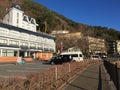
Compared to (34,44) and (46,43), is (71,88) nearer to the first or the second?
(34,44)

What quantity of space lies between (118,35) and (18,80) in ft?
533

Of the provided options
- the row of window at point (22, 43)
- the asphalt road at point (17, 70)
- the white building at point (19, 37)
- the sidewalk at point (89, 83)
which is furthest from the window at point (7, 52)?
the sidewalk at point (89, 83)

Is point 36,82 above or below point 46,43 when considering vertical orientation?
below

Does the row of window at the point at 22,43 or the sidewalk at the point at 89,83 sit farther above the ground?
the row of window at the point at 22,43

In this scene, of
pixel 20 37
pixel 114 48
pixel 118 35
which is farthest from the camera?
pixel 118 35

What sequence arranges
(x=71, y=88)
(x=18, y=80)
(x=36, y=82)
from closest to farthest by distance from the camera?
(x=18, y=80) < (x=36, y=82) < (x=71, y=88)

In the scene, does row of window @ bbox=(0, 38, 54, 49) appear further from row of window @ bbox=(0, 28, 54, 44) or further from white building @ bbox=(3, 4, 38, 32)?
white building @ bbox=(3, 4, 38, 32)

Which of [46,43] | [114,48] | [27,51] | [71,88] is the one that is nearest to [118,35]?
[114,48]

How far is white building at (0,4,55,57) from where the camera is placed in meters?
61.0

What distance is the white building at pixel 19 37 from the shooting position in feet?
200

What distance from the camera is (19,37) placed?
68000 millimetres

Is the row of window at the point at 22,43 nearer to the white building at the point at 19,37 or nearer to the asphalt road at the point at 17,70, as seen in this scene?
the white building at the point at 19,37

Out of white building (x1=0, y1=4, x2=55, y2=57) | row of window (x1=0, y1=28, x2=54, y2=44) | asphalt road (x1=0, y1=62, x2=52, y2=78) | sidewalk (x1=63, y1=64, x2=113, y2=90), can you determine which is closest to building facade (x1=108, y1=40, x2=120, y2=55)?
white building (x1=0, y1=4, x2=55, y2=57)

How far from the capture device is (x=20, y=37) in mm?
68812
